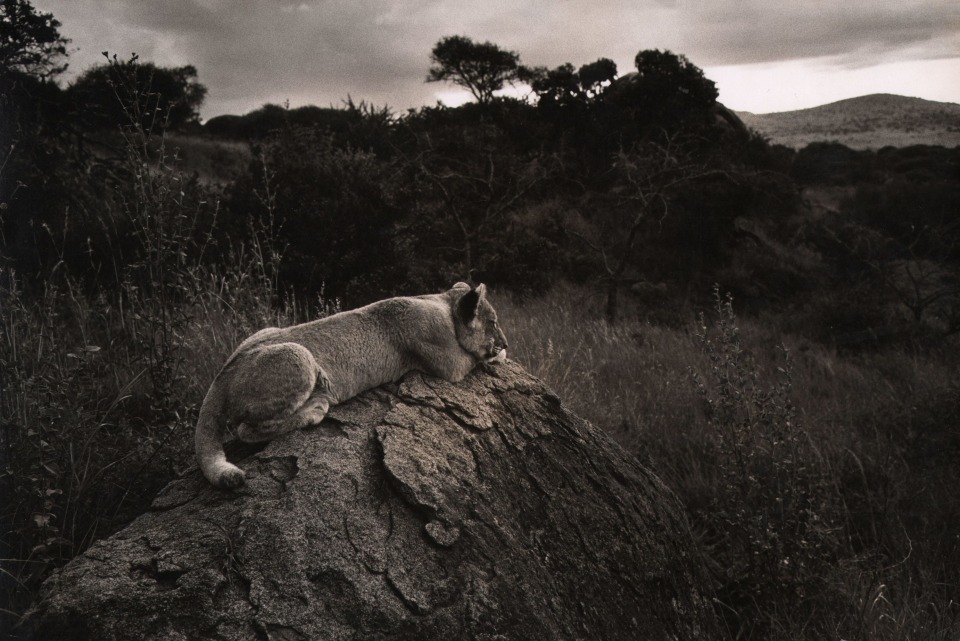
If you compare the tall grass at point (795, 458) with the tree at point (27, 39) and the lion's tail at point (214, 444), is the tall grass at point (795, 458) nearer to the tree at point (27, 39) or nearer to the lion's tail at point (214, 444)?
the lion's tail at point (214, 444)

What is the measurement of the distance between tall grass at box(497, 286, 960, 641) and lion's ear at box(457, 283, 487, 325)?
71.2 inches

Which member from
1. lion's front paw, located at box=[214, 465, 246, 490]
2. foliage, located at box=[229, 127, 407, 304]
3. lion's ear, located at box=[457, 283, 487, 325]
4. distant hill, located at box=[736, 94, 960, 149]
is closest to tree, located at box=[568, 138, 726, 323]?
distant hill, located at box=[736, 94, 960, 149]

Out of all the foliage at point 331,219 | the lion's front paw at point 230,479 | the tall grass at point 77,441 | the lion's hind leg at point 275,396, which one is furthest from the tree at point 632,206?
the lion's front paw at point 230,479

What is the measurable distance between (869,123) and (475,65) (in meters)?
14.1

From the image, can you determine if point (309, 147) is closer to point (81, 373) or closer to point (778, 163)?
point (81, 373)

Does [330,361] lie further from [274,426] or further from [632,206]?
[632,206]

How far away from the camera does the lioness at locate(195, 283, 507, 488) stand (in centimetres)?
337

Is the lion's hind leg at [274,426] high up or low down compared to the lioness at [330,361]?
down

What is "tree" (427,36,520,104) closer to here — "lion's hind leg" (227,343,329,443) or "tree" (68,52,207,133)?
"tree" (68,52,207,133)

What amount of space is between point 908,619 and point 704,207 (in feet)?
44.6

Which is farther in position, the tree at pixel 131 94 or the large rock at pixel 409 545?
the tree at pixel 131 94

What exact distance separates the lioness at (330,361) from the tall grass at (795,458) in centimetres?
189

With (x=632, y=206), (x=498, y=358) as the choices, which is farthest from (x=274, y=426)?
(x=632, y=206)

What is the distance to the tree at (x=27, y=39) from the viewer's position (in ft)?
28.9
